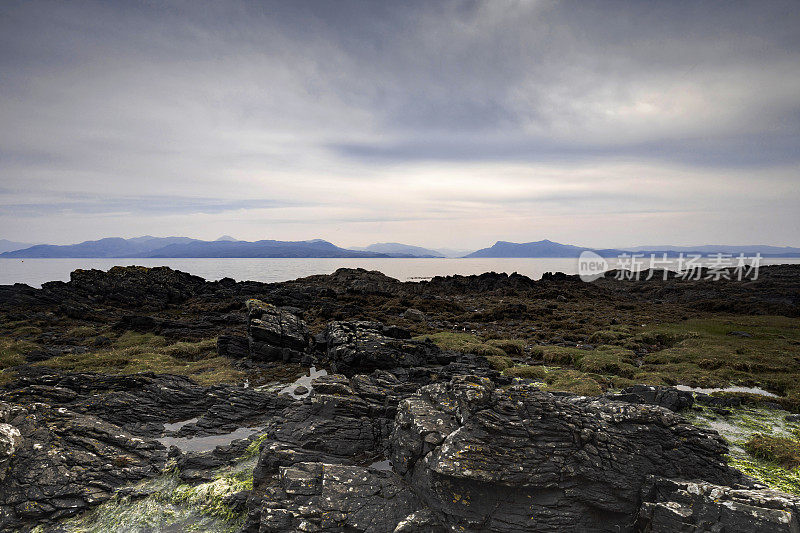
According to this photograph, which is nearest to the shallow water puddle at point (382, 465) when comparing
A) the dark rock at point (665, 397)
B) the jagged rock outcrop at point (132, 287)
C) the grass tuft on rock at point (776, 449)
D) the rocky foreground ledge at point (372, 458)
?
the rocky foreground ledge at point (372, 458)

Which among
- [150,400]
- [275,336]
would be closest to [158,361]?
[275,336]

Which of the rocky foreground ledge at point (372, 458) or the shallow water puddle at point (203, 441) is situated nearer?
the rocky foreground ledge at point (372, 458)

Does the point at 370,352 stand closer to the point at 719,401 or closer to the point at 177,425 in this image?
the point at 177,425

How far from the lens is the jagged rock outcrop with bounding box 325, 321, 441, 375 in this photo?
26.2 meters

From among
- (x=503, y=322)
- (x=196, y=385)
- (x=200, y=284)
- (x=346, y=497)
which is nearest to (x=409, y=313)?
(x=503, y=322)

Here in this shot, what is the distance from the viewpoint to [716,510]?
29.6 feet

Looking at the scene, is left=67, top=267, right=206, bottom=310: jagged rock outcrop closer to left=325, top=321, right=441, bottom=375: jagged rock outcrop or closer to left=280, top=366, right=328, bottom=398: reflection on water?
left=280, top=366, right=328, bottom=398: reflection on water

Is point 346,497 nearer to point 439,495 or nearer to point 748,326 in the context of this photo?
point 439,495

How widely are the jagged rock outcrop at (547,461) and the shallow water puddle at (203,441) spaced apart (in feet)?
34.6

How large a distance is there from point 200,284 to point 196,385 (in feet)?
220

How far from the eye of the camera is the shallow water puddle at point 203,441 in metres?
16.8

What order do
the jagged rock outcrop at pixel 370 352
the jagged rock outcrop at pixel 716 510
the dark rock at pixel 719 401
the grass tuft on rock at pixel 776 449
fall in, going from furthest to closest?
the jagged rock outcrop at pixel 370 352 → the dark rock at pixel 719 401 → the grass tuft on rock at pixel 776 449 → the jagged rock outcrop at pixel 716 510

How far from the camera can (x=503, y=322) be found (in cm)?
5419

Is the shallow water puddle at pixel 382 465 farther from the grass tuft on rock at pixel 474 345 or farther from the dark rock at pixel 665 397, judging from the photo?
the grass tuft on rock at pixel 474 345
